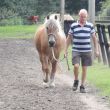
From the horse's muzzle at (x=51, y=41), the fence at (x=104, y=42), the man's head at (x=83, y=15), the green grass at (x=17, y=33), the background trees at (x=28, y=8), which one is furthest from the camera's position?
the background trees at (x=28, y=8)

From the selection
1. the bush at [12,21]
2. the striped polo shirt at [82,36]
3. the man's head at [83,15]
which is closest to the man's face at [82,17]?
the man's head at [83,15]

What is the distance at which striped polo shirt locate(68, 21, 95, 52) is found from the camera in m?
14.0

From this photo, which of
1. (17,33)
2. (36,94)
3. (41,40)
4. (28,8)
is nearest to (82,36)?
(41,40)

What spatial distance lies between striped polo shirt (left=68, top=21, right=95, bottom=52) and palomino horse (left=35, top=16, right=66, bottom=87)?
0.74m

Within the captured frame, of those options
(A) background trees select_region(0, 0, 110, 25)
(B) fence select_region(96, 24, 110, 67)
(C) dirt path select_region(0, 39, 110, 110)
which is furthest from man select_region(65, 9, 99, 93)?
(A) background trees select_region(0, 0, 110, 25)

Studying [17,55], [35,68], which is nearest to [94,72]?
[35,68]

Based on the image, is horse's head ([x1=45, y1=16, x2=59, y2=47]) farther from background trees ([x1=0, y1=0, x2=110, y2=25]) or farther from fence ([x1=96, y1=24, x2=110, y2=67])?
background trees ([x1=0, y1=0, x2=110, y2=25])

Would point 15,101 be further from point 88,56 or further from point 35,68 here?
point 35,68

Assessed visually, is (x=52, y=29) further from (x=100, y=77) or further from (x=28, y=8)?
(x=28, y=8)

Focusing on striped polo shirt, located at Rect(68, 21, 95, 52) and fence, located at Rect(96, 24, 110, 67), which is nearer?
striped polo shirt, located at Rect(68, 21, 95, 52)

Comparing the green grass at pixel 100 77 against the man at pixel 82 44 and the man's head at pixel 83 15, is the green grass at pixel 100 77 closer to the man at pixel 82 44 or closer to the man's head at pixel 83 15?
the man at pixel 82 44

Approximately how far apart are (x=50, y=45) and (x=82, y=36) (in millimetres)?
1041

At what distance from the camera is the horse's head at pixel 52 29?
47.8ft

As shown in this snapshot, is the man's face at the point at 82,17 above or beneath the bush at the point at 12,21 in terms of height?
above
